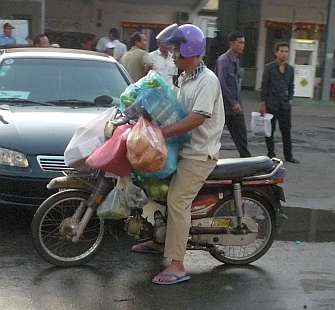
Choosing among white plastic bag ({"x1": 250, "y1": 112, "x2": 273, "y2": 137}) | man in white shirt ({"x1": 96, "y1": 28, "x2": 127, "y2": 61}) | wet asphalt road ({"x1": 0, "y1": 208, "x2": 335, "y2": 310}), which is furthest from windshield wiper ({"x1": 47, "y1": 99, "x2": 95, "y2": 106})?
man in white shirt ({"x1": 96, "y1": 28, "x2": 127, "y2": 61})

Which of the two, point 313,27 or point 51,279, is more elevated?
point 313,27

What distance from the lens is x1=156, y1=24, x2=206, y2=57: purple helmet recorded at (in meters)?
4.99

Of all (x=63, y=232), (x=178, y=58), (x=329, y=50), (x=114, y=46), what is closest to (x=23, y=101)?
(x=63, y=232)

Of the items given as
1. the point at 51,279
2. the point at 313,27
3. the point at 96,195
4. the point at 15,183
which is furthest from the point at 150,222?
the point at 313,27

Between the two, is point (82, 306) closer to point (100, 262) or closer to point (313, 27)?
point (100, 262)

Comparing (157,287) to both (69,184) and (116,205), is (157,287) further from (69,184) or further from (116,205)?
(69,184)

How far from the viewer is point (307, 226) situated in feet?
23.6

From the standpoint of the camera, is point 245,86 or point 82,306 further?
point 245,86

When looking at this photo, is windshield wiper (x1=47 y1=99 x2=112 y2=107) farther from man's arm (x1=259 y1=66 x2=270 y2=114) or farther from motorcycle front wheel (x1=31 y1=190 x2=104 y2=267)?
→ man's arm (x1=259 y1=66 x2=270 y2=114)

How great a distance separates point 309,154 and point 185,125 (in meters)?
6.94

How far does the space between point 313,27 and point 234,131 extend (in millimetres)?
14424

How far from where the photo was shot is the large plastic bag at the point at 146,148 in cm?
480

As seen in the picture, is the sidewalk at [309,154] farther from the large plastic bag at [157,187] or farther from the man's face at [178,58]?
the man's face at [178,58]

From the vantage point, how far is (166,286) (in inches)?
200
